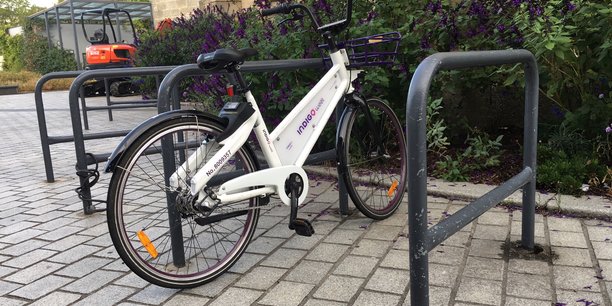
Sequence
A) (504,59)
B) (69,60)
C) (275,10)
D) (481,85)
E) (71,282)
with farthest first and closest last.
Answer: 1. (69,60)
2. (481,85)
3. (275,10)
4. (71,282)
5. (504,59)

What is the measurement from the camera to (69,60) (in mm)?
23031

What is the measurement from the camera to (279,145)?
2.83m

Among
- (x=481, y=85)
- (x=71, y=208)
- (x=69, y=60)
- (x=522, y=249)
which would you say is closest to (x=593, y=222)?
(x=522, y=249)

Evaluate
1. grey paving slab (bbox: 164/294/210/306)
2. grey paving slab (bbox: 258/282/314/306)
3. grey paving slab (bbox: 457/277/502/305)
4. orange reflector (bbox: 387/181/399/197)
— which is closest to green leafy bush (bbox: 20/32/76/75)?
orange reflector (bbox: 387/181/399/197)

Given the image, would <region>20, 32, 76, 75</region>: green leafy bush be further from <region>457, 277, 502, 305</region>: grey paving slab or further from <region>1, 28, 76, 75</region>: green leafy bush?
<region>457, 277, 502, 305</region>: grey paving slab

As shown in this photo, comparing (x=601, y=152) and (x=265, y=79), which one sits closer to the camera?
(x=601, y=152)

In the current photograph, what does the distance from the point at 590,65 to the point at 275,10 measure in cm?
241

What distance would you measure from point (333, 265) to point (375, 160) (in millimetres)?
1164

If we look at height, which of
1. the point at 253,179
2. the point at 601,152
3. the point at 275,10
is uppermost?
the point at 275,10

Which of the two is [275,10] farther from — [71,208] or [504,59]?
[71,208]

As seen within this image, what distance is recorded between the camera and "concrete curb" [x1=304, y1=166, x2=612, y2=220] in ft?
10.6

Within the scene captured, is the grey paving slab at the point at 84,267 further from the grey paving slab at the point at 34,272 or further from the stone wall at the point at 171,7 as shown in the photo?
the stone wall at the point at 171,7

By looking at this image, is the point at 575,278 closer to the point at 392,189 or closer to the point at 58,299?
the point at 392,189

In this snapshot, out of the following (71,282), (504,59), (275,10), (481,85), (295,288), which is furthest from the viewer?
(481,85)
